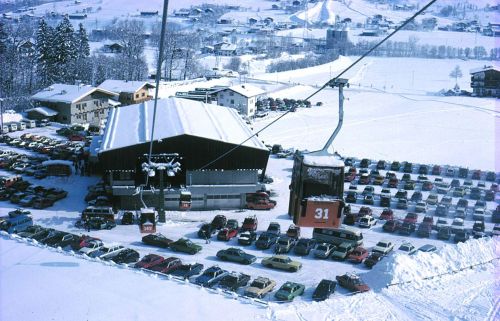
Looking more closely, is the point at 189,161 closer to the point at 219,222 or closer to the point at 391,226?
the point at 219,222

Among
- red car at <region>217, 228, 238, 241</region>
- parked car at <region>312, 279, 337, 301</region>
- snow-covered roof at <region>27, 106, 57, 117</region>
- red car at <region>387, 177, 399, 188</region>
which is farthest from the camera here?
snow-covered roof at <region>27, 106, 57, 117</region>

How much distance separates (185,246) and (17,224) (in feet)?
13.8

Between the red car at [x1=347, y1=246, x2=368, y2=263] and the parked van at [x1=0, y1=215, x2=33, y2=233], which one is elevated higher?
the red car at [x1=347, y1=246, x2=368, y2=263]

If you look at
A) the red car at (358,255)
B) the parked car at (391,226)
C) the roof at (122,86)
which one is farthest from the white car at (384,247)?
the roof at (122,86)

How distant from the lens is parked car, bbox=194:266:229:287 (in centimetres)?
1056

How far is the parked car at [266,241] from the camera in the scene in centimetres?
1300

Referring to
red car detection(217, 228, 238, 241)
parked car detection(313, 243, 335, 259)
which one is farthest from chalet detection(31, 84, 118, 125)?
parked car detection(313, 243, 335, 259)

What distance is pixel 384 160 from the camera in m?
22.1

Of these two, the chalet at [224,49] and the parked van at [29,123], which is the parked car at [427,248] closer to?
the parked van at [29,123]

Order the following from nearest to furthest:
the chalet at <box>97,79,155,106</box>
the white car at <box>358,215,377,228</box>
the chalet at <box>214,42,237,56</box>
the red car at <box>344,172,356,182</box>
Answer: the white car at <box>358,215,377,228</box>
the red car at <box>344,172,356,182</box>
the chalet at <box>97,79,155,106</box>
the chalet at <box>214,42,237,56</box>

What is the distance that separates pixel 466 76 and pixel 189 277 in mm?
51155

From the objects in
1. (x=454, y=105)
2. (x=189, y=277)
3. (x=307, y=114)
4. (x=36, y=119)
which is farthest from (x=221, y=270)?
(x=454, y=105)

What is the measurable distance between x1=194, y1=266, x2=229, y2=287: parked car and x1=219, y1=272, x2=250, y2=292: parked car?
0.13m

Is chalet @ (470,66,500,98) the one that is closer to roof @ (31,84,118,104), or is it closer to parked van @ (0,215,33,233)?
roof @ (31,84,118,104)
